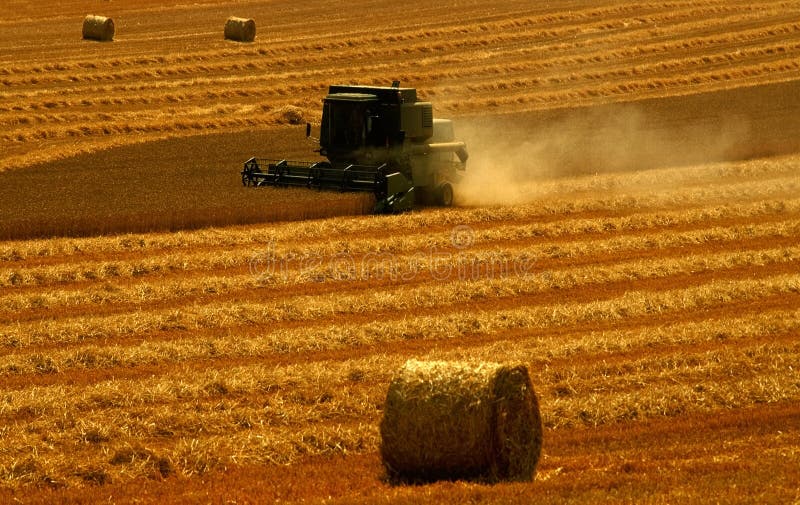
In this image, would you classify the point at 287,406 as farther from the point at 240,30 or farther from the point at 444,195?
the point at 240,30

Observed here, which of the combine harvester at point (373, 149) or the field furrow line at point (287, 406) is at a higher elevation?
the combine harvester at point (373, 149)

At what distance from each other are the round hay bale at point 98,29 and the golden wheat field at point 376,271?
1.84 feet

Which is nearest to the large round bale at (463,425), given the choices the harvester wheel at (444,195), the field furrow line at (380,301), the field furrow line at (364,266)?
the field furrow line at (380,301)

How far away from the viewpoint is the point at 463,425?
10852 millimetres

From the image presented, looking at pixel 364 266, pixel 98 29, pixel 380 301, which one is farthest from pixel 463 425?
pixel 98 29

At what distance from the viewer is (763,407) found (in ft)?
44.1

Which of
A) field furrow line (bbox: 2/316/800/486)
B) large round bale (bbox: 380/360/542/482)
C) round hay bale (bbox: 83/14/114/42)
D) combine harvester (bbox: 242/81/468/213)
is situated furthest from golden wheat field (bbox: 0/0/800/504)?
combine harvester (bbox: 242/81/468/213)

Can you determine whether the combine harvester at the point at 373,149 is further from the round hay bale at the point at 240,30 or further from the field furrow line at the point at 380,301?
the round hay bale at the point at 240,30

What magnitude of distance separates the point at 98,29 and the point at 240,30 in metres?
4.76

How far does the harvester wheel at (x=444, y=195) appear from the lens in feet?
86.6

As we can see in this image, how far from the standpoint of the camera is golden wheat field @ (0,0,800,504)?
12086 millimetres

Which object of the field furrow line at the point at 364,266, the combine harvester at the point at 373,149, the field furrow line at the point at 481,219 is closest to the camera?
the field furrow line at the point at 364,266

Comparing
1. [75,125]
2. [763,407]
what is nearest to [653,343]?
[763,407]

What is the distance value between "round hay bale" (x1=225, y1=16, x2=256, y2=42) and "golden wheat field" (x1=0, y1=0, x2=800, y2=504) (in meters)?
0.65
